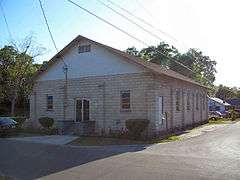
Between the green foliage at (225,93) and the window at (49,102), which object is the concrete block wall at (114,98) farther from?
the green foliage at (225,93)

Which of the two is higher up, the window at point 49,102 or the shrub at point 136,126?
the window at point 49,102

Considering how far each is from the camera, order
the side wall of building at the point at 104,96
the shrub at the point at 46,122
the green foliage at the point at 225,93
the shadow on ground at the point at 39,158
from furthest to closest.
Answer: the green foliage at the point at 225,93, the shrub at the point at 46,122, the side wall of building at the point at 104,96, the shadow on ground at the point at 39,158

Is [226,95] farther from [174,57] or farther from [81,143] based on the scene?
[81,143]

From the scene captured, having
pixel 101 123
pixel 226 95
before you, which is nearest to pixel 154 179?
pixel 101 123

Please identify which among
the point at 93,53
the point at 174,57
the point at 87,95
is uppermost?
the point at 174,57

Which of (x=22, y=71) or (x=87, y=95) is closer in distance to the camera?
(x=87, y=95)

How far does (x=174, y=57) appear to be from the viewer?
81.6 metres

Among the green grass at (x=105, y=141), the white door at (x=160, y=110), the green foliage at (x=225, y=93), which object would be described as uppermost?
the green foliage at (x=225, y=93)

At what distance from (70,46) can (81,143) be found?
33.6ft

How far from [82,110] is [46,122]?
315cm

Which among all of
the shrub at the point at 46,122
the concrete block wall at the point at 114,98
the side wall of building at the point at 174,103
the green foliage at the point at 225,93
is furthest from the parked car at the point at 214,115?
the green foliage at the point at 225,93

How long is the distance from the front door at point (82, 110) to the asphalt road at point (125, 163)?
9.20m

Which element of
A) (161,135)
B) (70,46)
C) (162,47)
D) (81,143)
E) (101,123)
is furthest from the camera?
(162,47)

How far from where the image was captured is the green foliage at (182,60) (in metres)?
74.0
